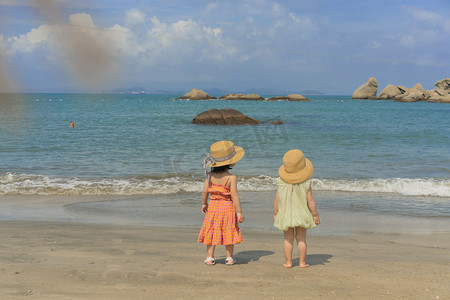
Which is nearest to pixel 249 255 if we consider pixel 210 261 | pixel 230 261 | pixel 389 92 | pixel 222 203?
pixel 230 261

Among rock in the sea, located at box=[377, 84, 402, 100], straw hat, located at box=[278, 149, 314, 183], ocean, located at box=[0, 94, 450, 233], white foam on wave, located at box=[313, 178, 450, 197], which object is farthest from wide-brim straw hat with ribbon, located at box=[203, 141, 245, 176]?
rock in the sea, located at box=[377, 84, 402, 100]

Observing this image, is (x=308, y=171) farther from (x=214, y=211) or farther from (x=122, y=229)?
(x=122, y=229)

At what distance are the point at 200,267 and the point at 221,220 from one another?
1.92 feet

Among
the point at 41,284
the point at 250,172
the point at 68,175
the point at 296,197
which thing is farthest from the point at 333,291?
the point at 68,175

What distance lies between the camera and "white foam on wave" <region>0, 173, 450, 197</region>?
39.2ft

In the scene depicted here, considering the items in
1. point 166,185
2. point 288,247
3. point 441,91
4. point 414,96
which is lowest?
point 166,185

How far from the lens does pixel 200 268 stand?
5.19 m

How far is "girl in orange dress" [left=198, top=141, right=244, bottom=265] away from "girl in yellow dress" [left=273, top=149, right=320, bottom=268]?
514mm

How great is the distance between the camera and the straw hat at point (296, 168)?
5136mm

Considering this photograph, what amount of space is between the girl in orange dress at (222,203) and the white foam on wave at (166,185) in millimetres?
6785

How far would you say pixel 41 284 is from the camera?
4.45 m

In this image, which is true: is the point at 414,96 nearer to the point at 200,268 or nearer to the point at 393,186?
the point at 393,186

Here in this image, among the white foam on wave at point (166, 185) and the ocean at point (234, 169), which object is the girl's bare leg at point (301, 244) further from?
the white foam on wave at point (166, 185)

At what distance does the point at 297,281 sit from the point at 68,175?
1091 centimetres
